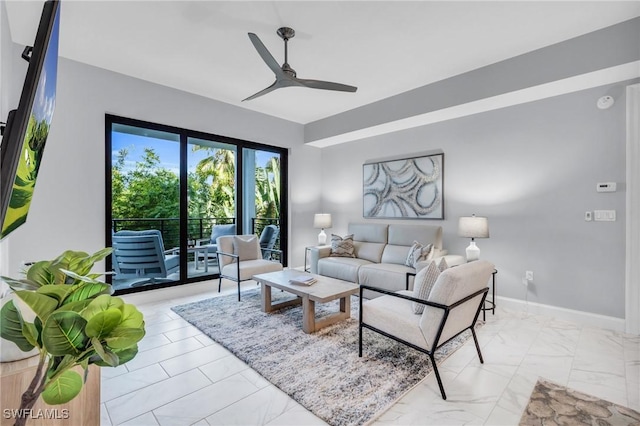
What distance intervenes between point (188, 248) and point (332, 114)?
3.25 meters

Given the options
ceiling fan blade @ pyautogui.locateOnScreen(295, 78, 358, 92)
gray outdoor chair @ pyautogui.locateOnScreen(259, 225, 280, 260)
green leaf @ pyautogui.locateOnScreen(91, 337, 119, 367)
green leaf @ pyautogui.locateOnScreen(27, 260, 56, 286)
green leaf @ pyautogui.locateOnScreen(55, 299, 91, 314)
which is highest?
ceiling fan blade @ pyautogui.locateOnScreen(295, 78, 358, 92)

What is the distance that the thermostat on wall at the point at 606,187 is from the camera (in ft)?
10.1

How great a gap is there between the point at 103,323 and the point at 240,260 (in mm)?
4030

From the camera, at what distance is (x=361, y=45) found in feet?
9.99

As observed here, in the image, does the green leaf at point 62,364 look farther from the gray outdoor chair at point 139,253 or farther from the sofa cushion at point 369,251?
the sofa cushion at point 369,251

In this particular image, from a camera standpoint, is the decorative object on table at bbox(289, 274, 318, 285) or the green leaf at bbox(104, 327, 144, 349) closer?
the green leaf at bbox(104, 327, 144, 349)

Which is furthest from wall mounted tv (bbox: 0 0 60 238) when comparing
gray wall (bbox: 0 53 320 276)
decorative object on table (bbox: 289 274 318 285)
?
gray wall (bbox: 0 53 320 276)

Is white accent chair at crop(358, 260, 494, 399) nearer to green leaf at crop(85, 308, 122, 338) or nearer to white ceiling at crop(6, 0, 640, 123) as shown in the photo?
green leaf at crop(85, 308, 122, 338)

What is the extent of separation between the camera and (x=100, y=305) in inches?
23.4

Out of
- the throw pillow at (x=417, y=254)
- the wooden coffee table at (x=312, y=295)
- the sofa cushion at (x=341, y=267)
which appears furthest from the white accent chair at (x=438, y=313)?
the sofa cushion at (x=341, y=267)

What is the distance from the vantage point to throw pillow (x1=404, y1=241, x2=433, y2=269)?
12.8 feet

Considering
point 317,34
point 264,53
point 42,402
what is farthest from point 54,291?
point 317,34

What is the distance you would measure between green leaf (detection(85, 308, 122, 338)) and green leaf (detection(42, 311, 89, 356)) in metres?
0.02

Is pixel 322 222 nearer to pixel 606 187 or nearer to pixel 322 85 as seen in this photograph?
pixel 322 85
